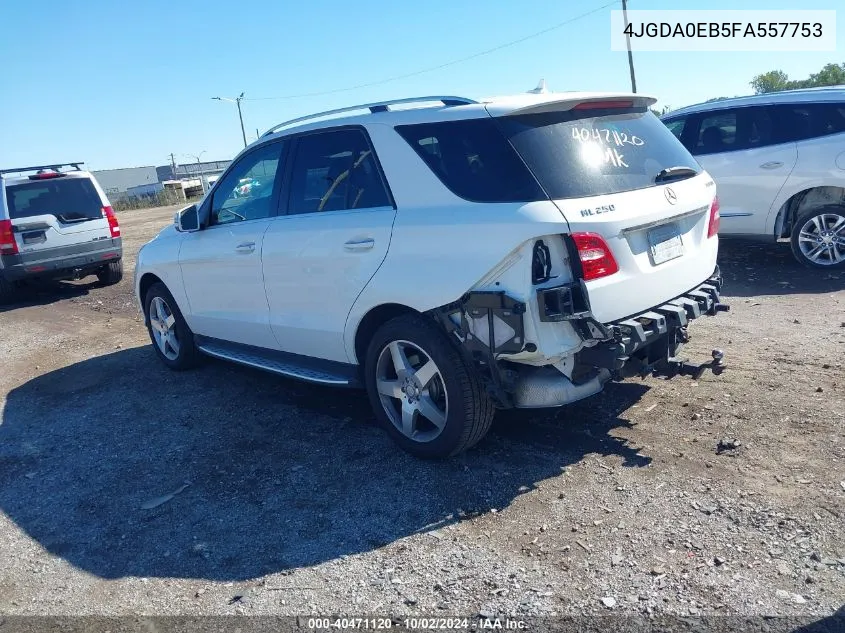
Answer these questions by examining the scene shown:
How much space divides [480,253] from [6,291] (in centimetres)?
1031

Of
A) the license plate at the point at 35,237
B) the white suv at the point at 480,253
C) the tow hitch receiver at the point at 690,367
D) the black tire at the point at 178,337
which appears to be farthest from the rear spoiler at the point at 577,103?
the license plate at the point at 35,237

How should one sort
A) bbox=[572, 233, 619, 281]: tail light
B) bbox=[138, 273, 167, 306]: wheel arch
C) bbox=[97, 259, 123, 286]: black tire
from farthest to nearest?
bbox=[97, 259, 123, 286]: black tire → bbox=[138, 273, 167, 306]: wheel arch → bbox=[572, 233, 619, 281]: tail light

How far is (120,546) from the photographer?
3.89m

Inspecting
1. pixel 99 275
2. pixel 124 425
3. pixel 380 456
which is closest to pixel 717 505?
pixel 380 456

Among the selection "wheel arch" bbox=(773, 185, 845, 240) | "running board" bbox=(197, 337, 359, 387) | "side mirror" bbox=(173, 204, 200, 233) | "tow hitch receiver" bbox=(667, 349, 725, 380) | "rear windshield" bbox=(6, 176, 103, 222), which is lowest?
"tow hitch receiver" bbox=(667, 349, 725, 380)

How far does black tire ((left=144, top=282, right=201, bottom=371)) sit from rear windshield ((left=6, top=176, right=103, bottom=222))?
5509 millimetres

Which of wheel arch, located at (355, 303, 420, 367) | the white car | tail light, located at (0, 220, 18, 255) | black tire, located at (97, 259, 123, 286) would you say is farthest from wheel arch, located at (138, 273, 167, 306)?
the white car

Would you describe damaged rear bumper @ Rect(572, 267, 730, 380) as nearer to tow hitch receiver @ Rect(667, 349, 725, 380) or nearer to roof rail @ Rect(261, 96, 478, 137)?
tow hitch receiver @ Rect(667, 349, 725, 380)

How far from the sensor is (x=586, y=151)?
4051mm

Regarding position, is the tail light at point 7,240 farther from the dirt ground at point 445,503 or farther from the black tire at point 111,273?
the dirt ground at point 445,503

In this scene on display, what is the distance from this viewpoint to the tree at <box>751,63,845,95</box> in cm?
3331

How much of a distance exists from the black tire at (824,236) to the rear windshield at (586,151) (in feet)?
14.9

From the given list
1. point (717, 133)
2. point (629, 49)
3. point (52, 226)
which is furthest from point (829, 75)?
point (52, 226)

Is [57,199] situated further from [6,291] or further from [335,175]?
[335,175]
